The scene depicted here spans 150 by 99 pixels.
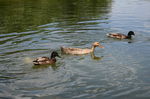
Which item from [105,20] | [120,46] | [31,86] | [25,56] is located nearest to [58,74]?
[31,86]

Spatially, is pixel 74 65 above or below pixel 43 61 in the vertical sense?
below

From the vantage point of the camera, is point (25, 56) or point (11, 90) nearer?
point (11, 90)

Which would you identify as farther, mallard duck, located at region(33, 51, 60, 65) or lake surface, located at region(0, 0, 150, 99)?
mallard duck, located at region(33, 51, 60, 65)

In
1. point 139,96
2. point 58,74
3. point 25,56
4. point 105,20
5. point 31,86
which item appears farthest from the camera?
point 105,20

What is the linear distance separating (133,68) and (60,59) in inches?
159

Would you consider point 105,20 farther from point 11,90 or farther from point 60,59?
point 11,90

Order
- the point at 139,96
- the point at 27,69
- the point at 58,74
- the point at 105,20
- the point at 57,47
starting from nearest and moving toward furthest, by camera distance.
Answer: the point at 139,96 < the point at 58,74 < the point at 27,69 < the point at 57,47 < the point at 105,20

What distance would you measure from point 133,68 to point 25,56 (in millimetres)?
5565

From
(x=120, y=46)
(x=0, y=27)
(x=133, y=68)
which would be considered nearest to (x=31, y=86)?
(x=133, y=68)

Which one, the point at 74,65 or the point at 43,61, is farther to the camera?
the point at 43,61

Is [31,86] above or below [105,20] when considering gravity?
below

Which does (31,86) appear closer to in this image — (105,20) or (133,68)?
(133,68)

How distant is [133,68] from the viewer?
478 inches

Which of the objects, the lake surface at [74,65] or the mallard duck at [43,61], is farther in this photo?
the mallard duck at [43,61]
